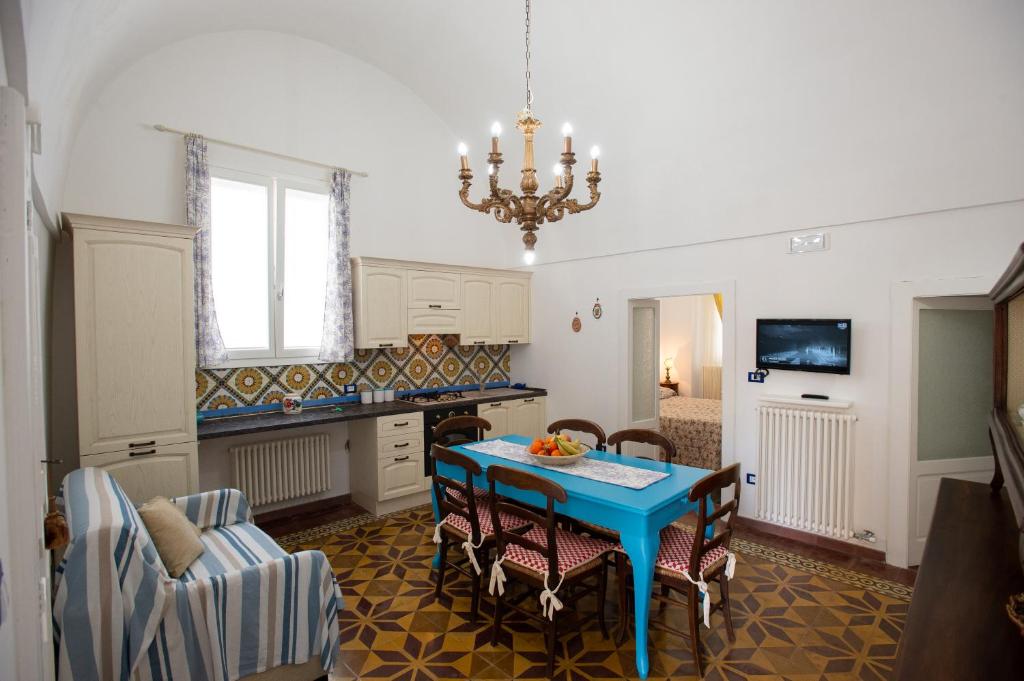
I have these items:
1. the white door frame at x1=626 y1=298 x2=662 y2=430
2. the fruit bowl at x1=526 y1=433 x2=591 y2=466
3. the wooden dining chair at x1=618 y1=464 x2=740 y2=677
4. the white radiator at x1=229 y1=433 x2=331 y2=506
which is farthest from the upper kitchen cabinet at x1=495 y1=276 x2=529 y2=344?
the wooden dining chair at x1=618 y1=464 x2=740 y2=677

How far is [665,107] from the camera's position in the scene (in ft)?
12.9

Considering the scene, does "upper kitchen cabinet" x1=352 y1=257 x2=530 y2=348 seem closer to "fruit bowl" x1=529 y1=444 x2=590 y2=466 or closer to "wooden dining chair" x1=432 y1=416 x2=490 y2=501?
"wooden dining chair" x1=432 y1=416 x2=490 y2=501

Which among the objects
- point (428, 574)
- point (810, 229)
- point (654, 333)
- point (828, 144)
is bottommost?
point (428, 574)

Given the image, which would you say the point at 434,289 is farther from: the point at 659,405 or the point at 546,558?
the point at 546,558

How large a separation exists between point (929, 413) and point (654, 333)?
2.33m

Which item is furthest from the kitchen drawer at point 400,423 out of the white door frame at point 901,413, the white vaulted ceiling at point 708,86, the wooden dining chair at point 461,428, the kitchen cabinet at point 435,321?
the white door frame at point 901,413

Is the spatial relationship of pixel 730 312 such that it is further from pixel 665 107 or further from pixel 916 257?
pixel 665 107

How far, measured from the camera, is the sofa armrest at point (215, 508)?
9.36 ft

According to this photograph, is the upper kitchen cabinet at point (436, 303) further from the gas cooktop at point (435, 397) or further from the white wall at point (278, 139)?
the gas cooktop at point (435, 397)

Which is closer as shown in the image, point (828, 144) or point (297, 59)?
point (828, 144)

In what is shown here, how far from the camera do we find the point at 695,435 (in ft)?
17.2

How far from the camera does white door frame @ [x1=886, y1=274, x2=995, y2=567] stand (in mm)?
3307

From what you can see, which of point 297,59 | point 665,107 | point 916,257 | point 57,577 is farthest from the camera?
point 297,59

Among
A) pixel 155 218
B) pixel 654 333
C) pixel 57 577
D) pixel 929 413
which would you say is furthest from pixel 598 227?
pixel 57 577
